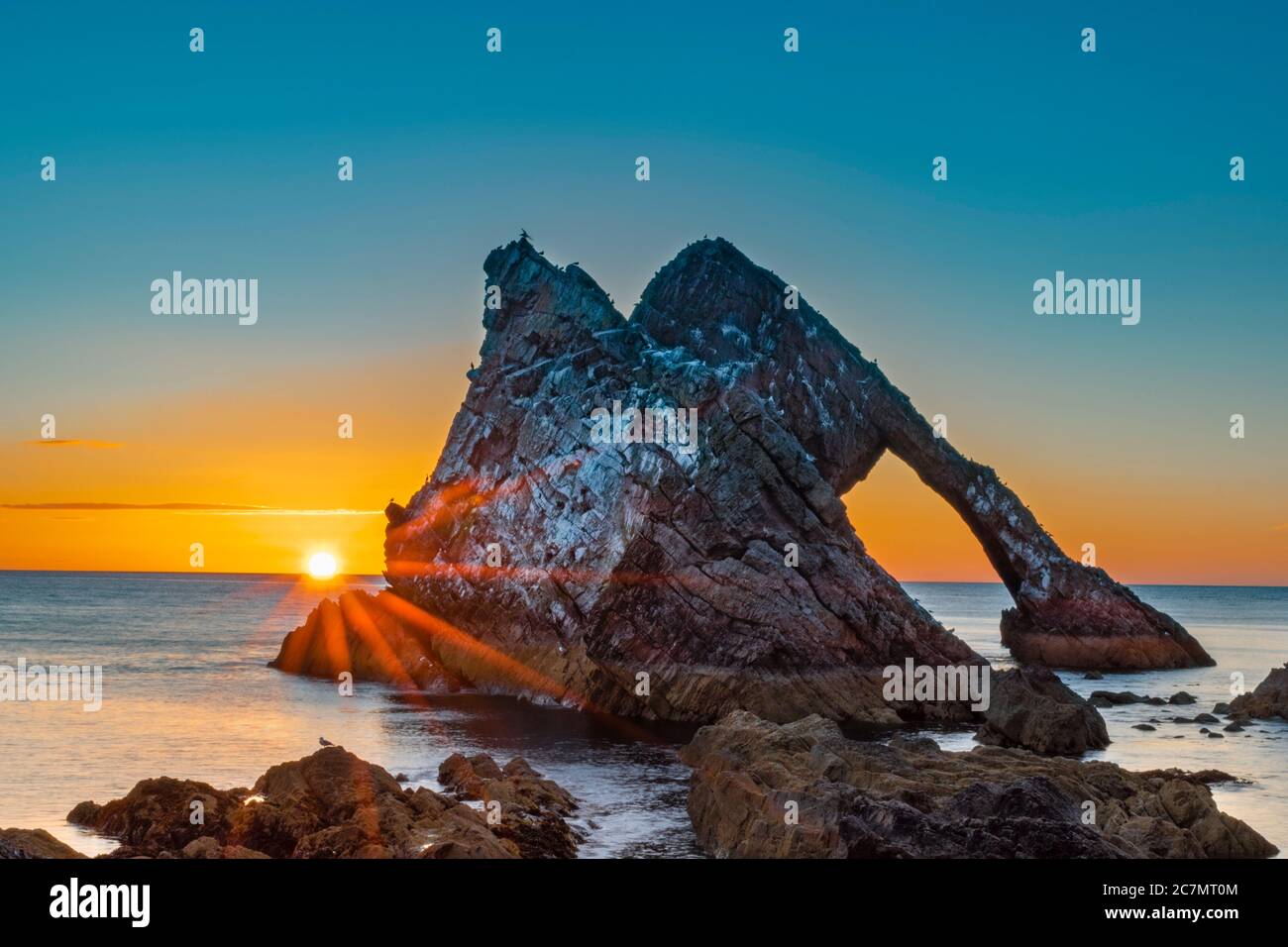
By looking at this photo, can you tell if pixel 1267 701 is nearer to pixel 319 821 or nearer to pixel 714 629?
pixel 714 629

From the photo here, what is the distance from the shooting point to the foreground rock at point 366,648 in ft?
208

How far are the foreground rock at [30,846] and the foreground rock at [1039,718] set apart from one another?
107 ft

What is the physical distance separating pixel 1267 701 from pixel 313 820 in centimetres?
4577

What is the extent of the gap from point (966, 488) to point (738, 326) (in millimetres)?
19924

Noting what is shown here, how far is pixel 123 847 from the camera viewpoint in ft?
75.2

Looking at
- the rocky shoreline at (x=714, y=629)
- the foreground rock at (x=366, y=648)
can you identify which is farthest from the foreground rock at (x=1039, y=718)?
the foreground rock at (x=366, y=648)

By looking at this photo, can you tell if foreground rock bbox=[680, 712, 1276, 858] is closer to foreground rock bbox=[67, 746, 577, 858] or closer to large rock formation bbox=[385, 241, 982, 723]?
foreground rock bbox=[67, 746, 577, 858]

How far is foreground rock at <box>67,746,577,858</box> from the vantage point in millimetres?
21844

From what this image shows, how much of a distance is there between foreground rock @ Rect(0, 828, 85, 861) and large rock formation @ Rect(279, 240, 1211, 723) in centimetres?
3278

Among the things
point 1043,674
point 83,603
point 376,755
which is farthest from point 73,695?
point 83,603

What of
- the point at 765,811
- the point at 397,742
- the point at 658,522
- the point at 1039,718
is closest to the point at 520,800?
the point at 765,811

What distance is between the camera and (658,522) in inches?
2170

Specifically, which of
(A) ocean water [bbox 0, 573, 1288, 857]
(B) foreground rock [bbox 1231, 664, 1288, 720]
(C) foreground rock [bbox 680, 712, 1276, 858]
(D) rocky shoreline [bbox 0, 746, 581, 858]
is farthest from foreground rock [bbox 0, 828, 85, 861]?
(B) foreground rock [bbox 1231, 664, 1288, 720]
